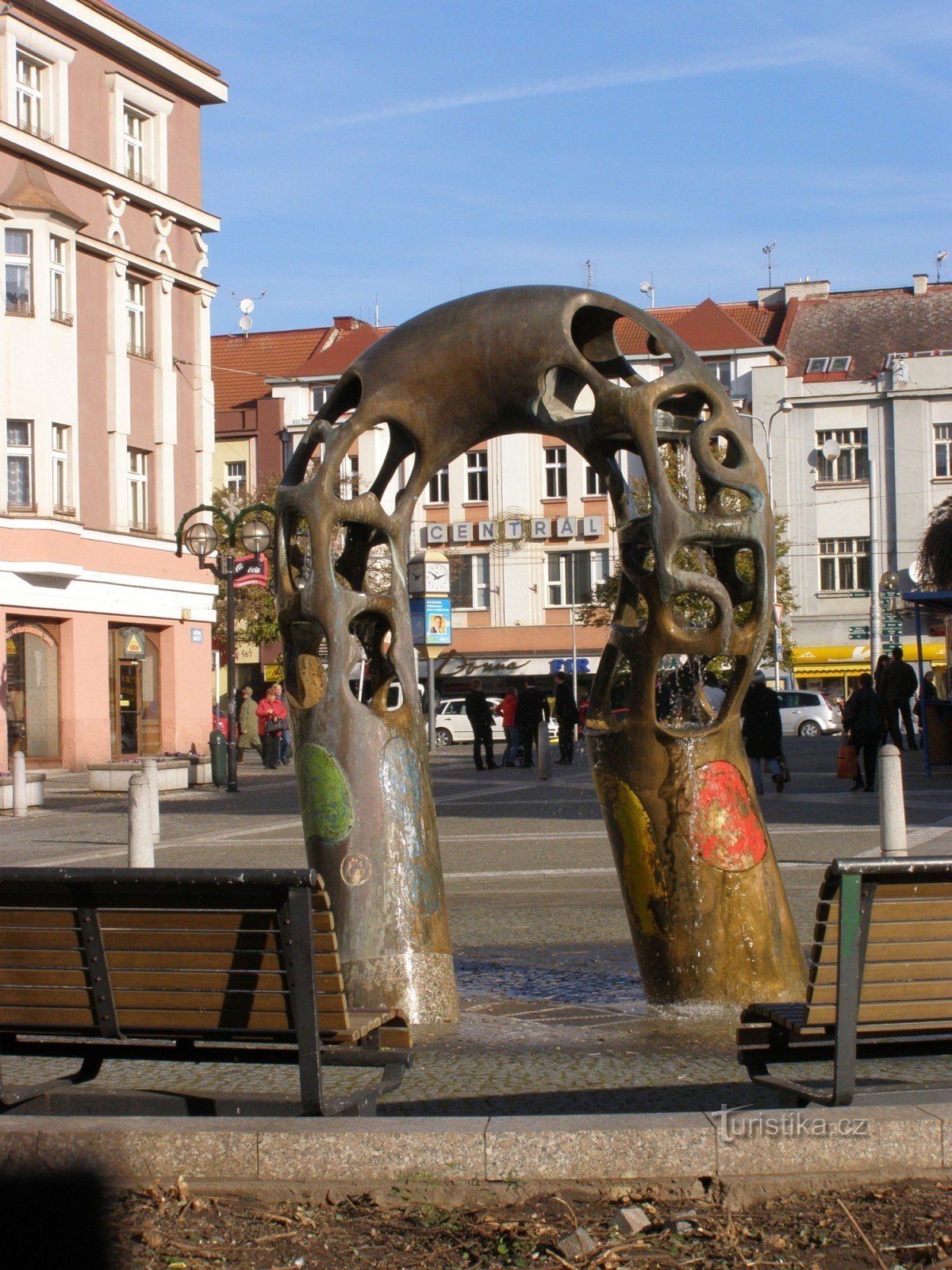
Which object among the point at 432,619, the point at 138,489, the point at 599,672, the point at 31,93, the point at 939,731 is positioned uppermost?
the point at 31,93

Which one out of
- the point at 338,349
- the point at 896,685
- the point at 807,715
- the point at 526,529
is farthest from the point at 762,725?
the point at 338,349

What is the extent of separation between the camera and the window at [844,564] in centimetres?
6194

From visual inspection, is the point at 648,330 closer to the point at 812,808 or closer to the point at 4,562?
the point at 812,808

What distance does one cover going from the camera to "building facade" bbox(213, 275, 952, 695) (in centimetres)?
6078

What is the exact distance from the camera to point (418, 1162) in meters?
4.76

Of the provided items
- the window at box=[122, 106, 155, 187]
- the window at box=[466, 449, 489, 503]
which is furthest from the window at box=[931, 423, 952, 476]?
the window at box=[122, 106, 155, 187]

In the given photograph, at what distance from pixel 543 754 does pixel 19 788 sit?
9.11 m

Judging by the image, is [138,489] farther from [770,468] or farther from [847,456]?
[847,456]

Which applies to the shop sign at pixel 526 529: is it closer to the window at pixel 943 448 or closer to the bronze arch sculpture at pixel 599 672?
the window at pixel 943 448

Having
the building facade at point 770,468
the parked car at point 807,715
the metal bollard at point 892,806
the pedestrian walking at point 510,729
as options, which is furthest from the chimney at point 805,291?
the metal bollard at point 892,806

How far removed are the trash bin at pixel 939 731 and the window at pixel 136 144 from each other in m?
21.7

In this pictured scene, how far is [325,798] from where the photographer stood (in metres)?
7.78

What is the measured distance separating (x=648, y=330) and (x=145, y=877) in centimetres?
401

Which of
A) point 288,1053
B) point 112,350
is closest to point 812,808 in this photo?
point 288,1053
